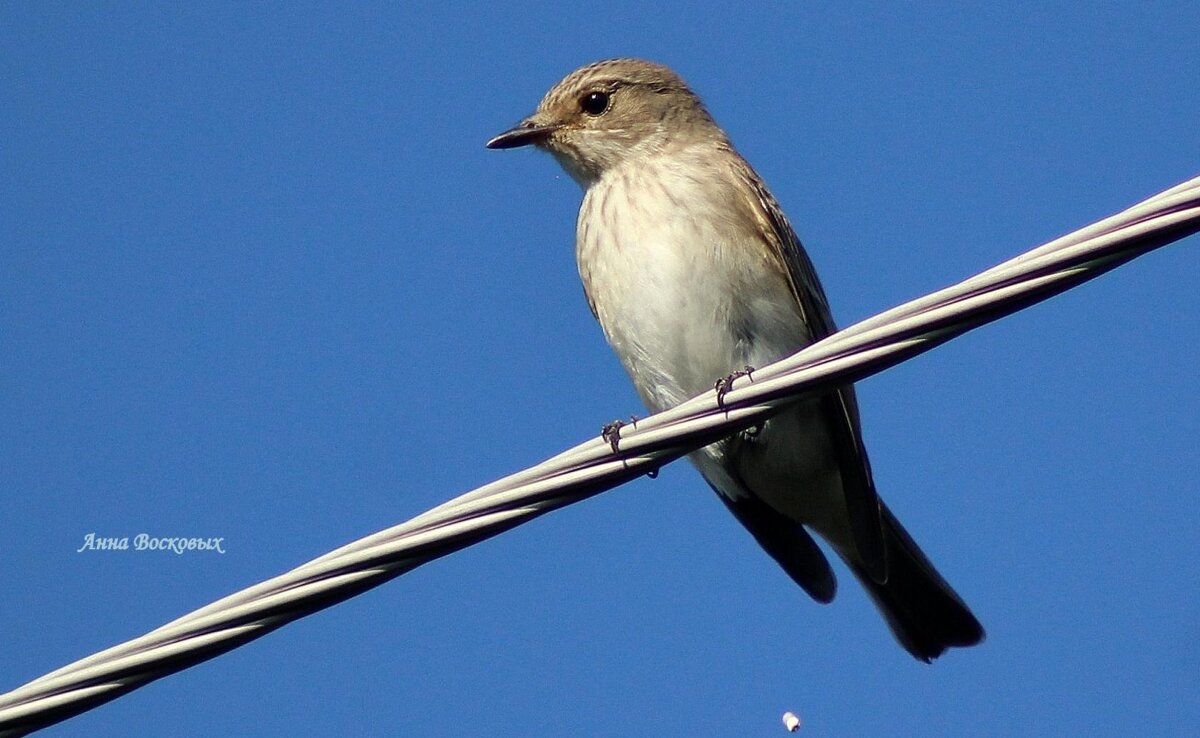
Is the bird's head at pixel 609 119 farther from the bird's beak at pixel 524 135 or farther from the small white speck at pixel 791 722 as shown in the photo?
the small white speck at pixel 791 722

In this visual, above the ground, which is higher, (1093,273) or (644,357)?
(644,357)

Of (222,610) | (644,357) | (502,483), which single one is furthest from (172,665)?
(644,357)

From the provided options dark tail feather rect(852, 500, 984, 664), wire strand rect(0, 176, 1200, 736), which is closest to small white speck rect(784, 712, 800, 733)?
wire strand rect(0, 176, 1200, 736)

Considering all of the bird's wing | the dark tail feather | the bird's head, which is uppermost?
the bird's head

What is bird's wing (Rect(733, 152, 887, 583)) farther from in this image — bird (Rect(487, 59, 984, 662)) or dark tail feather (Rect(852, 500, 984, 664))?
dark tail feather (Rect(852, 500, 984, 664))

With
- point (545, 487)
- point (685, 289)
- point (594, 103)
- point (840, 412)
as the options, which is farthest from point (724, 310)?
point (545, 487)

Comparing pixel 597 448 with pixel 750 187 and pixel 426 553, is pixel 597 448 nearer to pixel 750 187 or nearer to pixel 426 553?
pixel 426 553

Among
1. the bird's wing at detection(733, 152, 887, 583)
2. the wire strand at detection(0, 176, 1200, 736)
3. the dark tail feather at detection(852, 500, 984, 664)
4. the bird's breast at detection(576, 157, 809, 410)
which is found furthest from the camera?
the dark tail feather at detection(852, 500, 984, 664)
